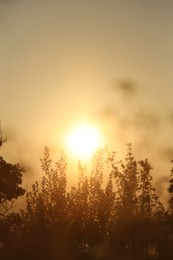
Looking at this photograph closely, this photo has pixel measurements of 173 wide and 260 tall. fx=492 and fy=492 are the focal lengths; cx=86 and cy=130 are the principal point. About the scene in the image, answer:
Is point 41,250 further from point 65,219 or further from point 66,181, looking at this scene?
point 66,181

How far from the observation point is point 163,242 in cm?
4684

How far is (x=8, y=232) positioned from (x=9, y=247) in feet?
3.85

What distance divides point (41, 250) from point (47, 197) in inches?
215

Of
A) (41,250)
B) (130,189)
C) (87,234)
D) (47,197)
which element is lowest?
(41,250)

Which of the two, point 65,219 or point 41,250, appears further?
point 65,219

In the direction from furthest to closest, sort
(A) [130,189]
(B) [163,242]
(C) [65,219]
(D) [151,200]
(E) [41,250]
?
(D) [151,200] < (A) [130,189] < (B) [163,242] < (C) [65,219] < (E) [41,250]

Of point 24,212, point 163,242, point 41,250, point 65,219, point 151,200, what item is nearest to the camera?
point 41,250

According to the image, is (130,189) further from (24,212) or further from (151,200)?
(24,212)

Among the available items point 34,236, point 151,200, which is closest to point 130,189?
point 151,200

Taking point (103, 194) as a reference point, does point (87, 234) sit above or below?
below

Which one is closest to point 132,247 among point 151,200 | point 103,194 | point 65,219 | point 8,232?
point 103,194

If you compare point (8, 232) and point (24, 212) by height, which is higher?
point (24, 212)

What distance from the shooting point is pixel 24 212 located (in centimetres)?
4009

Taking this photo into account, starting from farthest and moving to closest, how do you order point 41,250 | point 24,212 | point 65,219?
point 24,212 < point 65,219 < point 41,250
